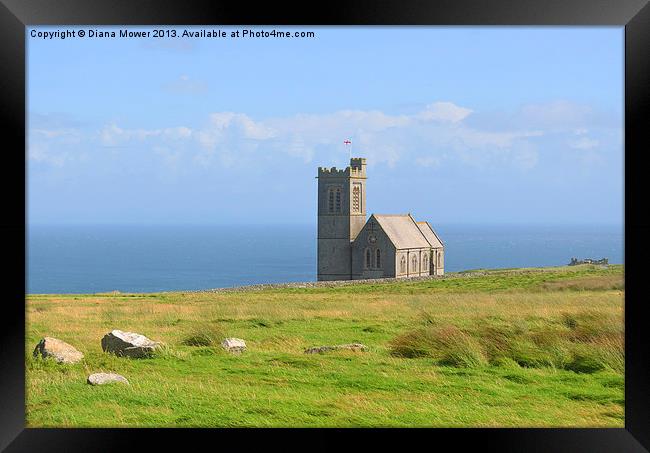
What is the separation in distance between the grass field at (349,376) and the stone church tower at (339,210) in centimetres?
4834

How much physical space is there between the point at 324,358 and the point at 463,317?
243 inches

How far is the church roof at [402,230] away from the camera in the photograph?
57.1 meters

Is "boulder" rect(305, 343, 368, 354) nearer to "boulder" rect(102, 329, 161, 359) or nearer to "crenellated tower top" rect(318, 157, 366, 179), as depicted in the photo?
"boulder" rect(102, 329, 161, 359)

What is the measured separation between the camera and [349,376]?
30.3 ft

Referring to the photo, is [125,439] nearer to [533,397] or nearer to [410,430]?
[410,430]

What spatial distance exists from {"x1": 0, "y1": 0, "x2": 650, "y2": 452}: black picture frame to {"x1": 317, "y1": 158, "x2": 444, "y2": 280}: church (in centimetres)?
4929

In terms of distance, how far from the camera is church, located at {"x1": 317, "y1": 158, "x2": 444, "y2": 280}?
57.3m

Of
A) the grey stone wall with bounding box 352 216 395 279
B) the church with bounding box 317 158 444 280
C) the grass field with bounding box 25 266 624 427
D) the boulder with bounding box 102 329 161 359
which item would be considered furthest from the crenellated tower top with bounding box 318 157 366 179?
the boulder with bounding box 102 329 161 359

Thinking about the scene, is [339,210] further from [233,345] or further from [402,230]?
[233,345]

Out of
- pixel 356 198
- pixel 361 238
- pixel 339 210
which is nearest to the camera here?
pixel 361 238

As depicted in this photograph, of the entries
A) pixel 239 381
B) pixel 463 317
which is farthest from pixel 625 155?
pixel 463 317

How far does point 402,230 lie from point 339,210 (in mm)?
7835
